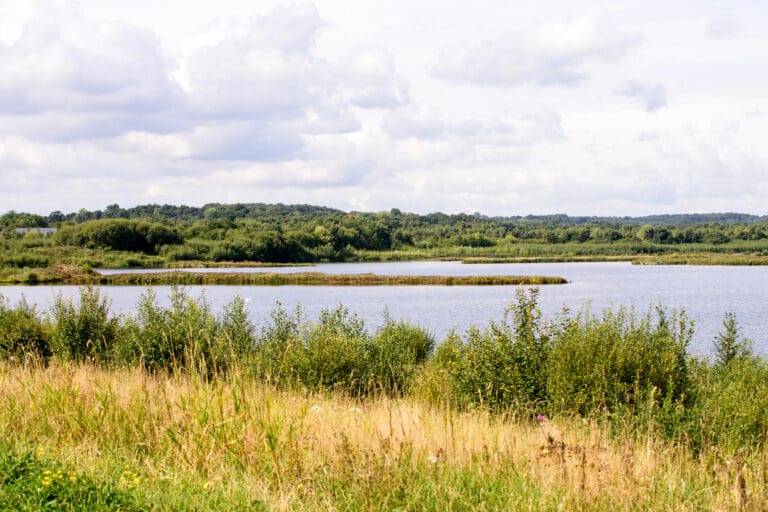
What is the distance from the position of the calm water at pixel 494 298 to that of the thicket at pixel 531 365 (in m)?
15.7

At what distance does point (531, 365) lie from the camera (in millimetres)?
12891

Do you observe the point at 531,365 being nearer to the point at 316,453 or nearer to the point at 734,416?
the point at 734,416

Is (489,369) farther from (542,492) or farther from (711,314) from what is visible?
(711,314)

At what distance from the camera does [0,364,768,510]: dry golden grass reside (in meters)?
6.24

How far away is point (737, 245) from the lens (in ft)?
474

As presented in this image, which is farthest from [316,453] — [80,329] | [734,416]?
[80,329]

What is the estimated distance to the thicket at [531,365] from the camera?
1089 centimetres

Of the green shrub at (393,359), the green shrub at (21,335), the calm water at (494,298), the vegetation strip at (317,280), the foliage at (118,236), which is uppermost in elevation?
the foliage at (118,236)

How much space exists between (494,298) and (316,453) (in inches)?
1972

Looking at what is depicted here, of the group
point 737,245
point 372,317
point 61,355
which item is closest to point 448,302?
point 372,317

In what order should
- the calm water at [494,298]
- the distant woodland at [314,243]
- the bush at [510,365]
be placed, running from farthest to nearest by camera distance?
the distant woodland at [314,243], the calm water at [494,298], the bush at [510,365]

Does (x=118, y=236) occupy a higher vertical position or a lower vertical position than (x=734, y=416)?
higher

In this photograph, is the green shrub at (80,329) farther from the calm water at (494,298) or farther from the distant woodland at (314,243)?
the distant woodland at (314,243)

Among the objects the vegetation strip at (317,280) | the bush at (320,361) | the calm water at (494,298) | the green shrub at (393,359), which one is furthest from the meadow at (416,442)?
the vegetation strip at (317,280)
